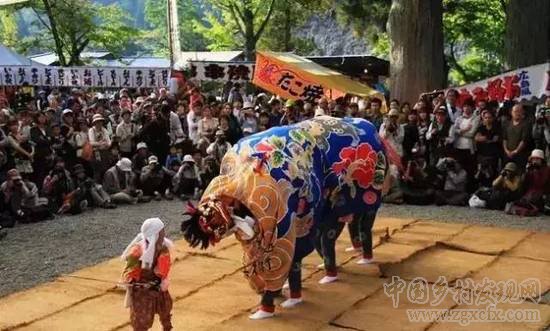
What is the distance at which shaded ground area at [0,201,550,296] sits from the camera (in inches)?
270

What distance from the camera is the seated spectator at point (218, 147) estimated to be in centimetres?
1066

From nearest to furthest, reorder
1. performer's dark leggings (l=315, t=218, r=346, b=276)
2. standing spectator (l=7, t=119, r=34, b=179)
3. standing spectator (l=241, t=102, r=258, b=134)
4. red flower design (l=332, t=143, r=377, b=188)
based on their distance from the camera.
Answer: red flower design (l=332, t=143, r=377, b=188)
performer's dark leggings (l=315, t=218, r=346, b=276)
standing spectator (l=7, t=119, r=34, b=179)
standing spectator (l=241, t=102, r=258, b=134)

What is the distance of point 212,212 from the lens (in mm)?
4867

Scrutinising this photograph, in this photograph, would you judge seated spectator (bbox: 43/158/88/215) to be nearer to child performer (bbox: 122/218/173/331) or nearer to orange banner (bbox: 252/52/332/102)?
orange banner (bbox: 252/52/332/102)

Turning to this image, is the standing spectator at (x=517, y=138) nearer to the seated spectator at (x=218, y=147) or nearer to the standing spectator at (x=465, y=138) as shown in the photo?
the standing spectator at (x=465, y=138)

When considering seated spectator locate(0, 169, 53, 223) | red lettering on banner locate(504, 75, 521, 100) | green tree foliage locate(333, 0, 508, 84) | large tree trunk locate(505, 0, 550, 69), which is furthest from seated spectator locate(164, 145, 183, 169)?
green tree foliage locate(333, 0, 508, 84)

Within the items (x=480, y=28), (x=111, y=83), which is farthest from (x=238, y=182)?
(x=480, y=28)

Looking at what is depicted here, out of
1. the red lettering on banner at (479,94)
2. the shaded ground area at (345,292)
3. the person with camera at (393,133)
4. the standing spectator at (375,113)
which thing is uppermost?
the red lettering on banner at (479,94)

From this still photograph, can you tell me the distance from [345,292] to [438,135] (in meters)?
4.84

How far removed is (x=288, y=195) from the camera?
17.1 ft

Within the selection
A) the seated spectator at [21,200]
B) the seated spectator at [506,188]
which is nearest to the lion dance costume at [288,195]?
the seated spectator at [506,188]

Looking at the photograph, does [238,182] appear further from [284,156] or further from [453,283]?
[453,283]

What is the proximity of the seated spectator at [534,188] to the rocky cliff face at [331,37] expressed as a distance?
101 ft

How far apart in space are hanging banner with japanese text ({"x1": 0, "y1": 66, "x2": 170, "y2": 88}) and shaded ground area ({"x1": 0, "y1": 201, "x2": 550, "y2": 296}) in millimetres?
5319
